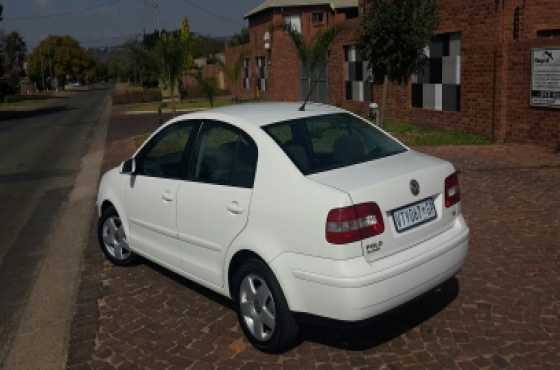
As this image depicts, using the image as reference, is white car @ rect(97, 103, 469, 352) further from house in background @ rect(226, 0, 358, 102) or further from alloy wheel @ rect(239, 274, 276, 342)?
house in background @ rect(226, 0, 358, 102)

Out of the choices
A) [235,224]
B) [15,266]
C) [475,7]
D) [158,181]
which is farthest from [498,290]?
[475,7]

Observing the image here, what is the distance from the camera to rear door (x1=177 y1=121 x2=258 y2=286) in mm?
4375

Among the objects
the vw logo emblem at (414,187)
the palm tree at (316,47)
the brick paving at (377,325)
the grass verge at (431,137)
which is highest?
the palm tree at (316,47)

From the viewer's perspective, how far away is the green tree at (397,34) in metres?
15.0

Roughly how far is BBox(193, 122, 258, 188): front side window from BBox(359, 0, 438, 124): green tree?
446 inches

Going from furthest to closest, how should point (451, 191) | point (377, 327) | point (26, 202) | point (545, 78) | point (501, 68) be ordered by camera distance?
1. point (501, 68)
2. point (545, 78)
3. point (26, 202)
4. point (377, 327)
5. point (451, 191)

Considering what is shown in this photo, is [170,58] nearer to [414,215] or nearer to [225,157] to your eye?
[225,157]

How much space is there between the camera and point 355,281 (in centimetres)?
371

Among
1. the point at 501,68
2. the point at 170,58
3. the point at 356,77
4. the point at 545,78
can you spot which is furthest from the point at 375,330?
the point at 170,58

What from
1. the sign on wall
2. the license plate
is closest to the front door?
the license plate

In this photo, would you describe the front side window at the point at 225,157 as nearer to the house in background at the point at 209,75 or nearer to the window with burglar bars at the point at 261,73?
the window with burglar bars at the point at 261,73

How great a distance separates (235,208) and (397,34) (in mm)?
12254

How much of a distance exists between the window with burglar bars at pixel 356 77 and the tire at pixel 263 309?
15.7 m

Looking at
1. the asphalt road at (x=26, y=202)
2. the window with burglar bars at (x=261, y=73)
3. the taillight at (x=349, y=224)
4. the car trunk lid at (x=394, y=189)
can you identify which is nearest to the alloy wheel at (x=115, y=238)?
the asphalt road at (x=26, y=202)
